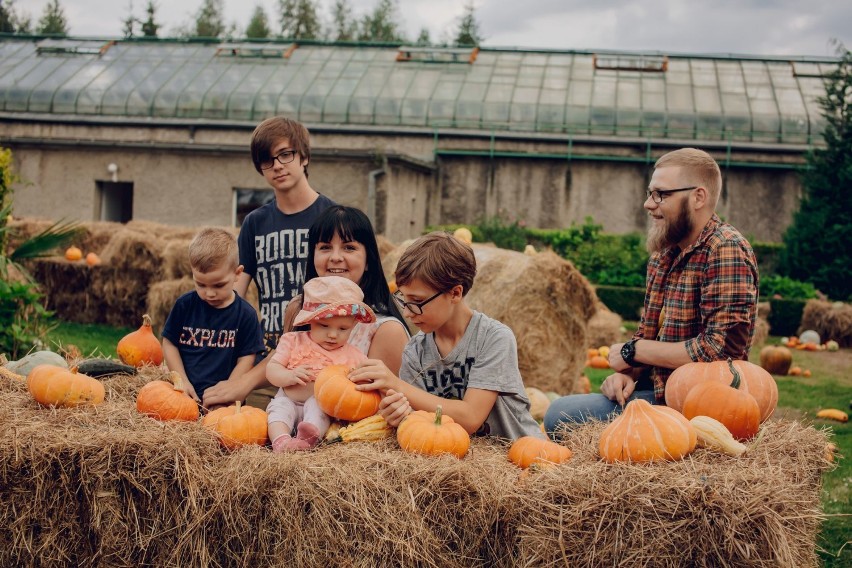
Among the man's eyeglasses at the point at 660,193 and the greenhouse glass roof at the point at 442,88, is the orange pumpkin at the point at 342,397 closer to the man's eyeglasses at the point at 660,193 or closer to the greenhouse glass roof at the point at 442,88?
the man's eyeglasses at the point at 660,193

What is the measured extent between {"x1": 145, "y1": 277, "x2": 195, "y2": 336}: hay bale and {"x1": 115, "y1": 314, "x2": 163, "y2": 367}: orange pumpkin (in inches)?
251

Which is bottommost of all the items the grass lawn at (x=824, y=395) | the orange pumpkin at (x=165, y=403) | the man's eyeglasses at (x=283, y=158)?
the grass lawn at (x=824, y=395)

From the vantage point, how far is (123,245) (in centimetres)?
1338

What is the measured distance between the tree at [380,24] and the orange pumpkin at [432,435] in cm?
4445

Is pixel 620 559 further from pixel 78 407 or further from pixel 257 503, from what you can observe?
pixel 78 407

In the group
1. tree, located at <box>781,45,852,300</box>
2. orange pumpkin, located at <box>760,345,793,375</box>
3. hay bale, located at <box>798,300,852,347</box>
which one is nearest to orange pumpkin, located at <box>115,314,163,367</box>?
orange pumpkin, located at <box>760,345,793,375</box>

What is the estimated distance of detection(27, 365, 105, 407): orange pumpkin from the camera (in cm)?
371

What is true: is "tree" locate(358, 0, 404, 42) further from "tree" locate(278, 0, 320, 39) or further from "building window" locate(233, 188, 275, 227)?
"building window" locate(233, 188, 275, 227)

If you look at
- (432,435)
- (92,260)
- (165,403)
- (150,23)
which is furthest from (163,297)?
(150,23)

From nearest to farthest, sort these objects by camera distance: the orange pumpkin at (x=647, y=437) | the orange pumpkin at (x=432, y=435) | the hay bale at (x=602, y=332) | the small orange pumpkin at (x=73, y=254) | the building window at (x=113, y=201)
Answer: the orange pumpkin at (x=647, y=437) → the orange pumpkin at (x=432, y=435) → the hay bale at (x=602, y=332) → the small orange pumpkin at (x=73, y=254) → the building window at (x=113, y=201)

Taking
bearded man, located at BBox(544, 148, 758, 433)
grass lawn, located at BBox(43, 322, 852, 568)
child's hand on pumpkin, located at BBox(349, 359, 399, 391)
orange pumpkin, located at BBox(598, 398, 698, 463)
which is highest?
bearded man, located at BBox(544, 148, 758, 433)

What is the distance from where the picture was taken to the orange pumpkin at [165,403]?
367 centimetres

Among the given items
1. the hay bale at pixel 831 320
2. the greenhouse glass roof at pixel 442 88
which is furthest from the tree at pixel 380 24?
the hay bale at pixel 831 320

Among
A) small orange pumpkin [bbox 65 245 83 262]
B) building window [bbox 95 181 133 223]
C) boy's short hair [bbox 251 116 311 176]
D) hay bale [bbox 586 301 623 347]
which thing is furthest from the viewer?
building window [bbox 95 181 133 223]
